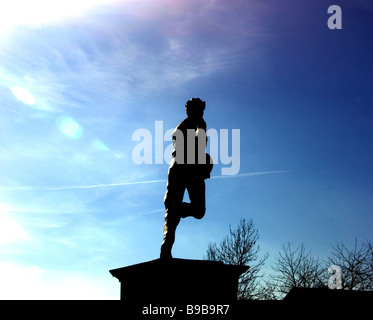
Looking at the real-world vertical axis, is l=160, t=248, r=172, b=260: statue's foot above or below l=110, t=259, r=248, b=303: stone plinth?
above

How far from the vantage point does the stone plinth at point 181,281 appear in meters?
4.88

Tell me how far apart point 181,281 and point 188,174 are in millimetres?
1720

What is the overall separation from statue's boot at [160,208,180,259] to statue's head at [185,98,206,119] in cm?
167

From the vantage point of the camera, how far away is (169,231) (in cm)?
554

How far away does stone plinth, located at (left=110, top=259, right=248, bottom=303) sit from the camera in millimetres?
4879

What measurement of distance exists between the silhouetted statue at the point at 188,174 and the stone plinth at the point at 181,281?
0.73 m

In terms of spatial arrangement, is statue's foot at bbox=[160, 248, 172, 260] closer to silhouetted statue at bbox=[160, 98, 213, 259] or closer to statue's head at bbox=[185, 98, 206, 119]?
silhouetted statue at bbox=[160, 98, 213, 259]

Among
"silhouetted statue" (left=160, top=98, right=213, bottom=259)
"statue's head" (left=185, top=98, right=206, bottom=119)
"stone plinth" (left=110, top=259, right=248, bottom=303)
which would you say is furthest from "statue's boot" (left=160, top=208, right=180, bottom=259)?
"statue's head" (left=185, top=98, right=206, bottom=119)

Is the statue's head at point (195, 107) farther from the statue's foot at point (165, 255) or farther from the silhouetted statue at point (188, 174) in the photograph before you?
the statue's foot at point (165, 255)

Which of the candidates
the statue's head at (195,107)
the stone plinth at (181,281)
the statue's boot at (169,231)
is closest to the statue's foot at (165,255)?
the statue's boot at (169,231)

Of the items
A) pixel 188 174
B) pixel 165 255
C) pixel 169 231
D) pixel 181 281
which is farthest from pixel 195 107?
pixel 181 281
